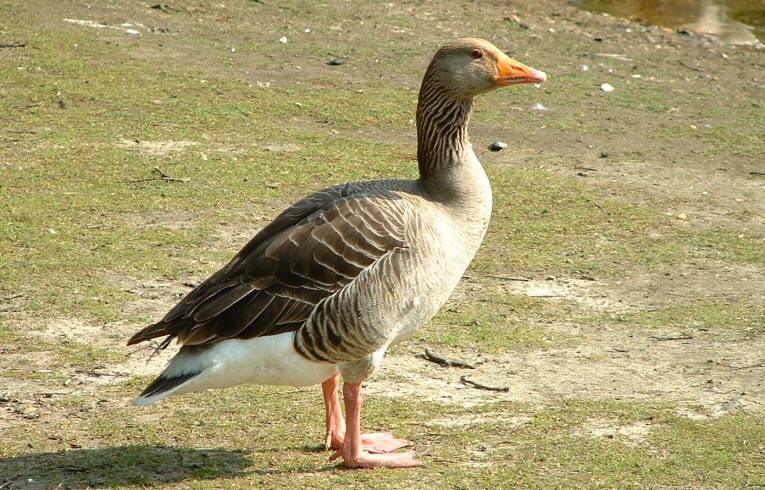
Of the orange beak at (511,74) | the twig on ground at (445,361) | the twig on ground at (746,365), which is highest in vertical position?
the orange beak at (511,74)

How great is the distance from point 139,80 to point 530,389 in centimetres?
632

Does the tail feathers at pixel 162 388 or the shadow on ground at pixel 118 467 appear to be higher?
the tail feathers at pixel 162 388

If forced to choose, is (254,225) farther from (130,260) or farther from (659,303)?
(659,303)

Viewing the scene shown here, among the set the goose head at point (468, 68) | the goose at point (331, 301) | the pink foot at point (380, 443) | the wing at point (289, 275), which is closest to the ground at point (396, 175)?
the pink foot at point (380, 443)

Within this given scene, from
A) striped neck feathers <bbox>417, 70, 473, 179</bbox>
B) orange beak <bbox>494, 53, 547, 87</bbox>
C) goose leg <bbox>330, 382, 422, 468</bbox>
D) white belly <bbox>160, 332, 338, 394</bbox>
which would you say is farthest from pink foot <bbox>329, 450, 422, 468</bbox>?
orange beak <bbox>494, 53, 547, 87</bbox>

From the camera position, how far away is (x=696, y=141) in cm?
994

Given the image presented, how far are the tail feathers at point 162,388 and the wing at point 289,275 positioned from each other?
0.51 ft

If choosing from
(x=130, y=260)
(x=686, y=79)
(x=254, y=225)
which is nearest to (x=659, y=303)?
(x=254, y=225)

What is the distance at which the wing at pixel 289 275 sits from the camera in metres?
4.55

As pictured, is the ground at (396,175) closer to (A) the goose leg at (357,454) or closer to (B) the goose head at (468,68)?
(A) the goose leg at (357,454)

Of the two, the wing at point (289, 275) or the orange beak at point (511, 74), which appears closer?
the wing at point (289, 275)

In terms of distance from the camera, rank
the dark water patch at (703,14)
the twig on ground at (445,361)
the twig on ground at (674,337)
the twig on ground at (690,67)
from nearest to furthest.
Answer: the twig on ground at (445,361) → the twig on ground at (674,337) → the twig on ground at (690,67) → the dark water patch at (703,14)

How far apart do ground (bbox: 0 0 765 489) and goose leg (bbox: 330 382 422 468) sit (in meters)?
0.07

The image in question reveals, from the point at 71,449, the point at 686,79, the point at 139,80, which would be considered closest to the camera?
the point at 71,449
